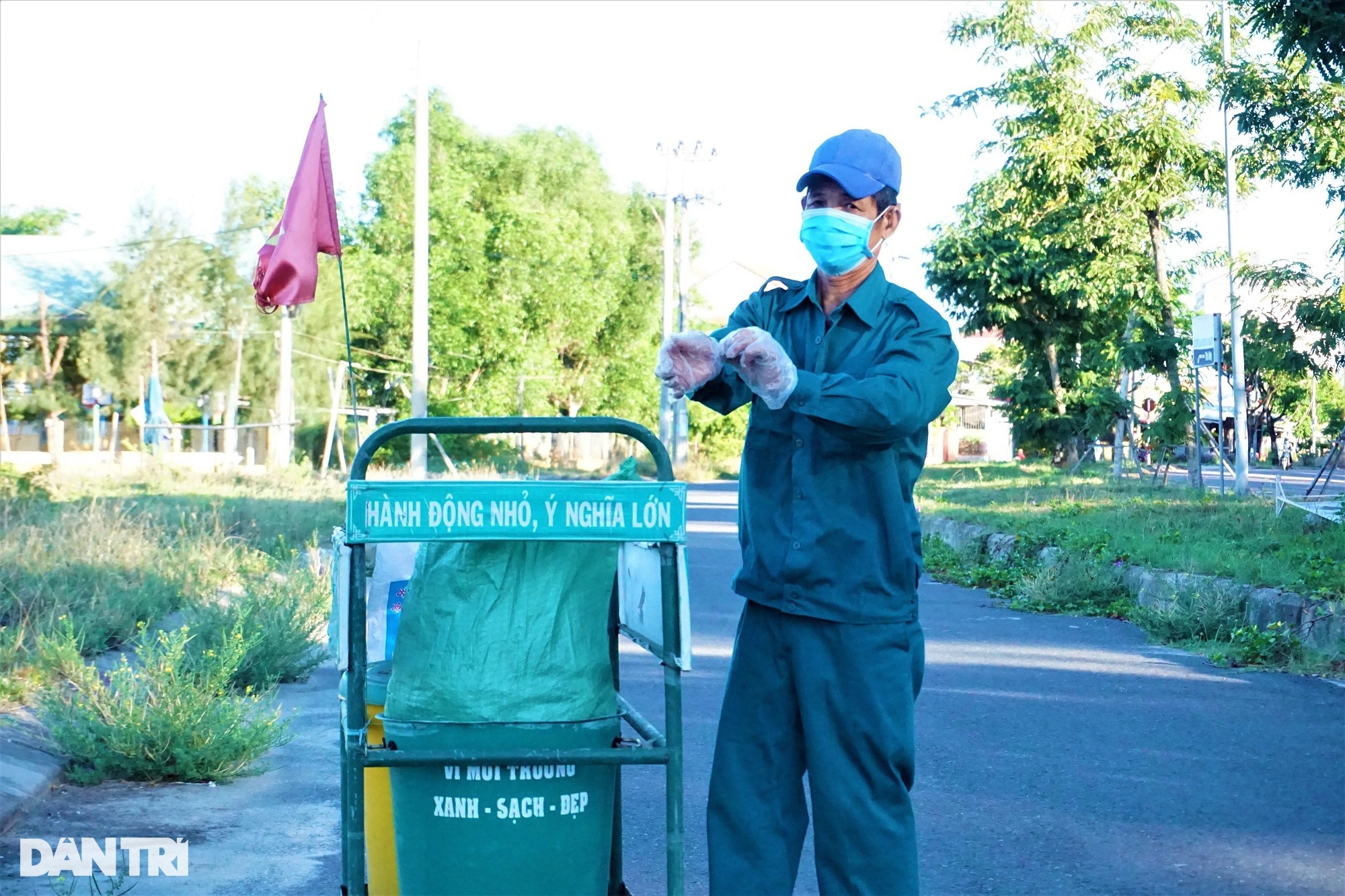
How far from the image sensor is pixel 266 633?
768 cm

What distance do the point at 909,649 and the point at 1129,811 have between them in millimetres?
2793

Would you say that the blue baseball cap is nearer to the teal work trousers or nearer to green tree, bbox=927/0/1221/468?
the teal work trousers

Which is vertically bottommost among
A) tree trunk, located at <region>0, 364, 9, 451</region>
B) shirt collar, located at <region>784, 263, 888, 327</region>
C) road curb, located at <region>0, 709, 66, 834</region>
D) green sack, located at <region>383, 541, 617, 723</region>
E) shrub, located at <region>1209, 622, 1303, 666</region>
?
shrub, located at <region>1209, 622, 1303, 666</region>

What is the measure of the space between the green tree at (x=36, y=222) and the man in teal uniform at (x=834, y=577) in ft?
243

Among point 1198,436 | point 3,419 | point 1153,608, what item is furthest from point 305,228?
point 3,419

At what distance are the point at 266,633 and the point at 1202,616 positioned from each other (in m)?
5.94

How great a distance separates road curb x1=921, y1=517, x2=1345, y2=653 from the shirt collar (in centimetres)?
658

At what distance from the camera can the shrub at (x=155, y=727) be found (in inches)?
217

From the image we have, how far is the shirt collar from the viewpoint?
9.90 feet

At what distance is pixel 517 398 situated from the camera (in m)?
39.5

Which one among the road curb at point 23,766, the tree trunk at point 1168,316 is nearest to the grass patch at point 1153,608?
the road curb at point 23,766

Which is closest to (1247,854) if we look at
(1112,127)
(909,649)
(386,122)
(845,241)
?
(909,649)

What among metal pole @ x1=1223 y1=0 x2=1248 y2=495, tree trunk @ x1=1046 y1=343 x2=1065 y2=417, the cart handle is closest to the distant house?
tree trunk @ x1=1046 y1=343 x2=1065 y2=417

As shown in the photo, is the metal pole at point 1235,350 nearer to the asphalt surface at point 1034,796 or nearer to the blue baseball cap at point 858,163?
the asphalt surface at point 1034,796
